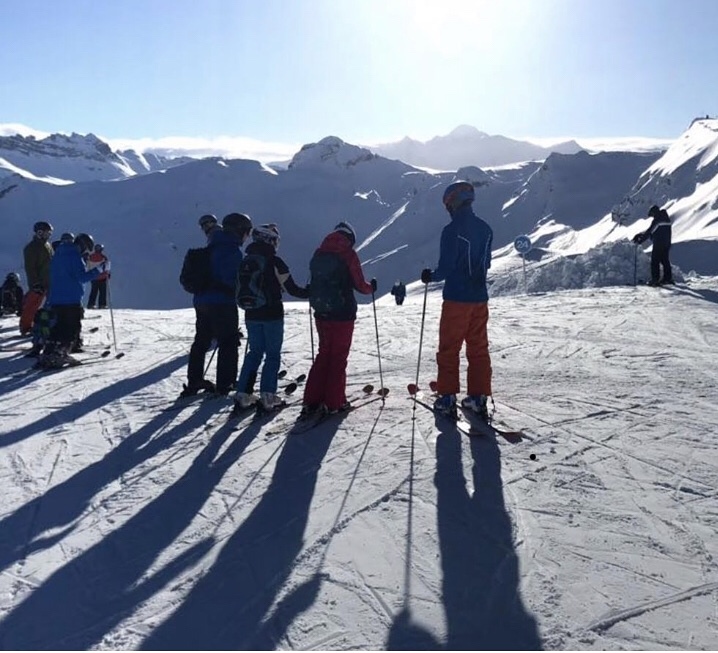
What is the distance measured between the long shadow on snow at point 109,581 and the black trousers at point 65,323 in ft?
17.9

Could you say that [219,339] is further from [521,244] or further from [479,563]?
[521,244]

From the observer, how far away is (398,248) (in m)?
112

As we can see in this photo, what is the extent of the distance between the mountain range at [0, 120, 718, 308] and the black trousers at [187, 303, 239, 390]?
44.5 metres

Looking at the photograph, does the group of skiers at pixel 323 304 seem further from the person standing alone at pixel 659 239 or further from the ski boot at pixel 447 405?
the person standing alone at pixel 659 239

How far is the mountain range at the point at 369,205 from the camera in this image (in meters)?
84.9

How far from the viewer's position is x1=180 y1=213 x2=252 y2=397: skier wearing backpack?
22.7ft

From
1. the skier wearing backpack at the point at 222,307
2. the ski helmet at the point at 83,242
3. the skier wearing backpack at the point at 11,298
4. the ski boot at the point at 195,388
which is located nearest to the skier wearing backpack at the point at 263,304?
the skier wearing backpack at the point at 222,307

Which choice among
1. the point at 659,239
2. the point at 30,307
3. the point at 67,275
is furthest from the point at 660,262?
the point at 30,307

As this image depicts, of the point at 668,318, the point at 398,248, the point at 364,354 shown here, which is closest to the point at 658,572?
the point at 364,354

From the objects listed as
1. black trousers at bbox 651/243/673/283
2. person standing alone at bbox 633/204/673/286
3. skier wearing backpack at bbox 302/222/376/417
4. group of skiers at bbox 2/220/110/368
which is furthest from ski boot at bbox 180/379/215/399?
black trousers at bbox 651/243/673/283

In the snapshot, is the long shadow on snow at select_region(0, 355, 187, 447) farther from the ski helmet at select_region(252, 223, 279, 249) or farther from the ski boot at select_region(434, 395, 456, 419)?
the ski boot at select_region(434, 395, 456, 419)

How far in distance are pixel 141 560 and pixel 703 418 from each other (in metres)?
5.03

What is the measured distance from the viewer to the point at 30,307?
12273mm

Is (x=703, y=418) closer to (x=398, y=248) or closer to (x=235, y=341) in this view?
(x=235, y=341)
